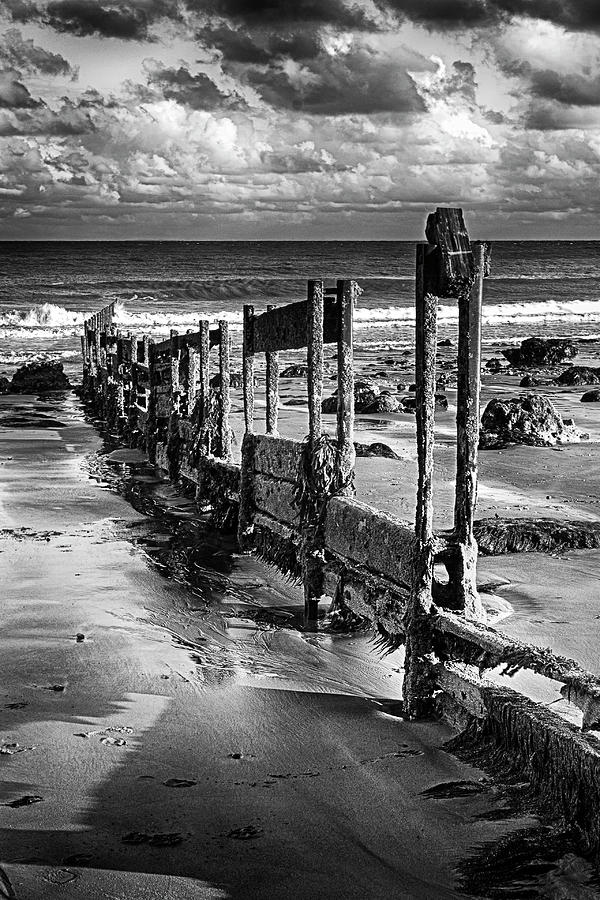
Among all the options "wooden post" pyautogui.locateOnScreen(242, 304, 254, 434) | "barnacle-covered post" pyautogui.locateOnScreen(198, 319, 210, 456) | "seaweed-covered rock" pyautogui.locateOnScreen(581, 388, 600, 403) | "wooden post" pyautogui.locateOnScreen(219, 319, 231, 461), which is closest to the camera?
"wooden post" pyautogui.locateOnScreen(242, 304, 254, 434)

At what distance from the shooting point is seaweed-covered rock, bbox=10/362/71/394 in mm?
24234

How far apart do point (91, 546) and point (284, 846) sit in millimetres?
5557

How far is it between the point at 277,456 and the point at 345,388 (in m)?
1.40

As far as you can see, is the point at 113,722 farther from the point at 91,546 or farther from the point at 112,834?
the point at 91,546

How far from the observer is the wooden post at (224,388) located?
10.6 meters

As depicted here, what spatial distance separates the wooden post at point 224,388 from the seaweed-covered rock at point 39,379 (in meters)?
14.3

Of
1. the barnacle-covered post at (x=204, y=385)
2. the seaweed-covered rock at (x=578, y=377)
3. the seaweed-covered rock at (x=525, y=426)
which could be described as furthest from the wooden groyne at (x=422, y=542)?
the seaweed-covered rock at (x=578, y=377)

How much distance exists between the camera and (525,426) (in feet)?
43.8

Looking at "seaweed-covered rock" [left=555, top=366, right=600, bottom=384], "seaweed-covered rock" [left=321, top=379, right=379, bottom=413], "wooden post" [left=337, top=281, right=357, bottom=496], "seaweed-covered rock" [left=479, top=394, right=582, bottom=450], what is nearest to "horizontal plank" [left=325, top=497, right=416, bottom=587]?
"wooden post" [left=337, top=281, right=357, bottom=496]

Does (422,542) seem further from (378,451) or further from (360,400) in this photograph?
(360,400)

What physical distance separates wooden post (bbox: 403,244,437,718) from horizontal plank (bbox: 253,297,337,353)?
1959 millimetres

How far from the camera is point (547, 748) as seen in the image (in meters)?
3.92

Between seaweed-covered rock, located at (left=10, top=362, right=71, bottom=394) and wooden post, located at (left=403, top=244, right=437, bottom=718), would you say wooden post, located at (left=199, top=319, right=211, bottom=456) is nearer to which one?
wooden post, located at (left=403, top=244, right=437, bottom=718)

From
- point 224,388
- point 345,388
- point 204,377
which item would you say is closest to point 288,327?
point 345,388
